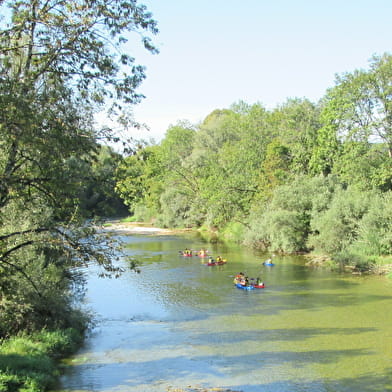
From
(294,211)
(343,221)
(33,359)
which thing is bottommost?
(33,359)

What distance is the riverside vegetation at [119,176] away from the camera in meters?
8.99

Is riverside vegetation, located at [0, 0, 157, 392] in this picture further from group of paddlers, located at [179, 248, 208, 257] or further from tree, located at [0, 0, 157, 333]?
group of paddlers, located at [179, 248, 208, 257]

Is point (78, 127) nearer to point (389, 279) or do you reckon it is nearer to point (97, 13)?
point (97, 13)

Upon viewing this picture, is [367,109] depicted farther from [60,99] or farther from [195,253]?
[60,99]

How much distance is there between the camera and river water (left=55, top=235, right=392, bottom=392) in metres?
14.0

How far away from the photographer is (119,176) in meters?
9.42

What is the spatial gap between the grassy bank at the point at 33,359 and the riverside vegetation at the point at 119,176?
0.15 ft

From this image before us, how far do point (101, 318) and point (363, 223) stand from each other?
18.8 meters

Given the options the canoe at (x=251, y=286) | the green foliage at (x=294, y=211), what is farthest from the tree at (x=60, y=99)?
the green foliage at (x=294, y=211)

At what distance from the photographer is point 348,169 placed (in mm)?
34219

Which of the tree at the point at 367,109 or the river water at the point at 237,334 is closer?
the river water at the point at 237,334

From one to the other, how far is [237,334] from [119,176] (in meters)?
11.2

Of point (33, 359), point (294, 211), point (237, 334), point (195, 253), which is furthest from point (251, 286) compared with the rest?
point (33, 359)

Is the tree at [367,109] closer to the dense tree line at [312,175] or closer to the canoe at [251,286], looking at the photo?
the dense tree line at [312,175]
